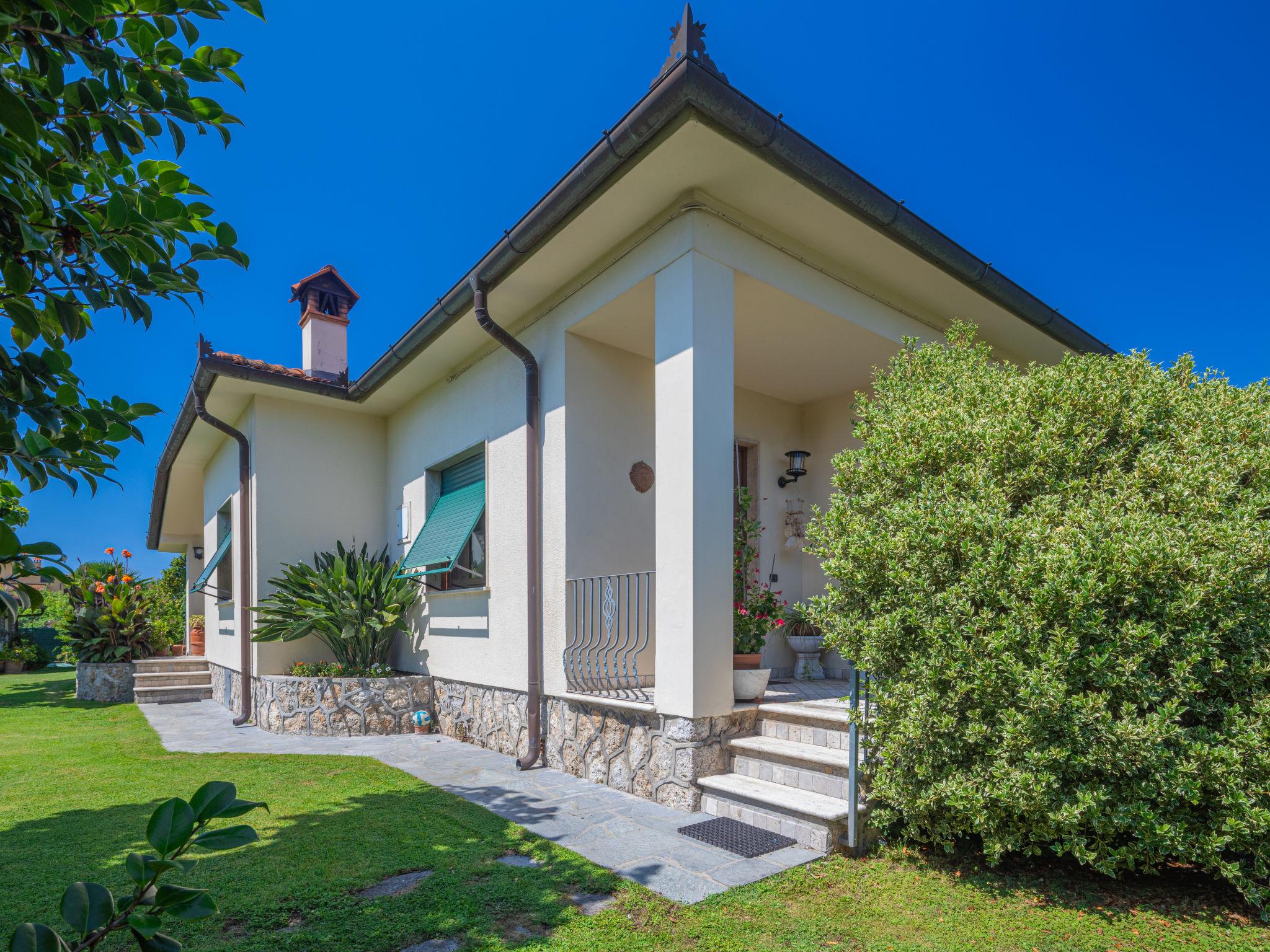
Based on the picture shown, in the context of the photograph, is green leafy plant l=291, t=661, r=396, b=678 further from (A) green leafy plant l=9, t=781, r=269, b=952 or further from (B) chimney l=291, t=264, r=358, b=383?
(A) green leafy plant l=9, t=781, r=269, b=952

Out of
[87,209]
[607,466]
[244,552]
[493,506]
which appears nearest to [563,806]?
[607,466]

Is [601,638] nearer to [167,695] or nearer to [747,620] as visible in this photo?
[747,620]

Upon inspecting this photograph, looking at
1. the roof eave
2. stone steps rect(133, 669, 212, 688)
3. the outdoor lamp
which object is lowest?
→ stone steps rect(133, 669, 212, 688)

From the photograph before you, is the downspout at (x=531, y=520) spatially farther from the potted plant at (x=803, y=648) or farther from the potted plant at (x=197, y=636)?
the potted plant at (x=197, y=636)

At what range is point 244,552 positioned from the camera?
12.3 metres

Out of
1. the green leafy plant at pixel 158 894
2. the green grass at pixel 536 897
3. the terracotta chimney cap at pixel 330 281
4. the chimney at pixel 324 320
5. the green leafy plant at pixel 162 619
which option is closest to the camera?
the green leafy plant at pixel 158 894

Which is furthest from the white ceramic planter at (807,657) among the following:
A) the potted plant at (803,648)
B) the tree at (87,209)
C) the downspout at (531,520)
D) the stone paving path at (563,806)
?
the tree at (87,209)

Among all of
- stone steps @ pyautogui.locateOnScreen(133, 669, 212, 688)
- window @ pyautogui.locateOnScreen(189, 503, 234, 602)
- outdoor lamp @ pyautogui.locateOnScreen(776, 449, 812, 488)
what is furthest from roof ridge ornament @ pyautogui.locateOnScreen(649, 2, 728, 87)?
stone steps @ pyautogui.locateOnScreen(133, 669, 212, 688)

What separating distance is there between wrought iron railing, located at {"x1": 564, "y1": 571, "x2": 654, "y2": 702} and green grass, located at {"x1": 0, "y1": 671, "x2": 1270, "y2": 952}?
78.9 inches

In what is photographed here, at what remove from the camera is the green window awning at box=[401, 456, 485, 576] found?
10164 millimetres

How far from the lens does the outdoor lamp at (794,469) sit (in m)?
10.9

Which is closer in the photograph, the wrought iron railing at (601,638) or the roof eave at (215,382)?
the wrought iron railing at (601,638)

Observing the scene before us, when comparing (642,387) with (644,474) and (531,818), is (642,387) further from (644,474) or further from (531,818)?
(531,818)

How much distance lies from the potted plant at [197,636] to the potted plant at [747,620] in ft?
55.6
